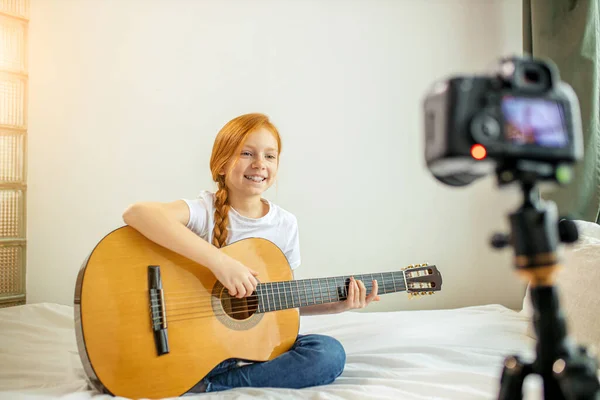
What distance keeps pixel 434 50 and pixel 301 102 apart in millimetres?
707

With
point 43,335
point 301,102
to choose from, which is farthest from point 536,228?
point 301,102

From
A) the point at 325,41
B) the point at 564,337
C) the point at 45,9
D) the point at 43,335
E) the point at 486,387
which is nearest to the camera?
the point at 564,337

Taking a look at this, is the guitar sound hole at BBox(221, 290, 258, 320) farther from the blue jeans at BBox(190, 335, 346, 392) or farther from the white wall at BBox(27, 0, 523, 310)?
the white wall at BBox(27, 0, 523, 310)

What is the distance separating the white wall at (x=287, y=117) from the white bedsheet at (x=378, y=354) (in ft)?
1.58

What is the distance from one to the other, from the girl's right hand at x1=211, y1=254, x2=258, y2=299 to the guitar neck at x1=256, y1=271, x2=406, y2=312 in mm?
62

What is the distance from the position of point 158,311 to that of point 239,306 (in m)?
0.21

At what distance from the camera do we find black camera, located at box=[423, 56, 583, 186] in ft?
1.71

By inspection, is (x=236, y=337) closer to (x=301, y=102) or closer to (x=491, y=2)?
(x=301, y=102)

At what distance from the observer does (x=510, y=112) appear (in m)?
0.53

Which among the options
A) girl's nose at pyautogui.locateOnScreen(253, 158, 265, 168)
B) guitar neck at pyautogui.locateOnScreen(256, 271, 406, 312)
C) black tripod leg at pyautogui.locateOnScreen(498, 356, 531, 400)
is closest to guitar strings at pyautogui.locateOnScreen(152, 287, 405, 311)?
guitar neck at pyautogui.locateOnScreen(256, 271, 406, 312)

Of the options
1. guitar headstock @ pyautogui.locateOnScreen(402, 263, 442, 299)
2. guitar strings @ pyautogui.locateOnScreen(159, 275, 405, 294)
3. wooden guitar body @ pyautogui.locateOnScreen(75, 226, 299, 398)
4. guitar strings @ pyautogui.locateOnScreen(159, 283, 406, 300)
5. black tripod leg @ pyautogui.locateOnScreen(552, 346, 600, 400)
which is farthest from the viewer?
guitar headstock @ pyautogui.locateOnScreen(402, 263, 442, 299)

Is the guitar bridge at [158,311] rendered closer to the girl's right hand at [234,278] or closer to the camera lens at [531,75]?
the girl's right hand at [234,278]

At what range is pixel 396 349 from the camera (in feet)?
4.64

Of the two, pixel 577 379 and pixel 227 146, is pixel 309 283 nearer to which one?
pixel 227 146
